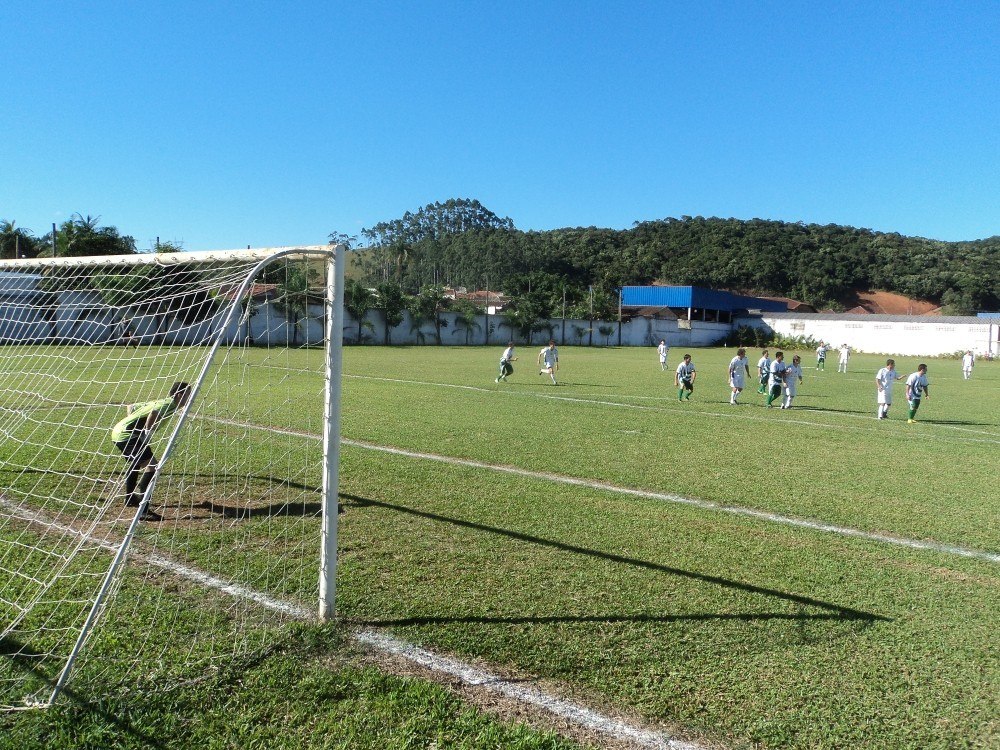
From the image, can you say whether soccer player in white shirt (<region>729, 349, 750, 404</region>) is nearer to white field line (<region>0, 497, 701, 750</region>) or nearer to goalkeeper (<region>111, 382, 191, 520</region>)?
goalkeeper (<region>111, 382, 191, 520</region>)

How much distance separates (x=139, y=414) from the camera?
21.9 ft

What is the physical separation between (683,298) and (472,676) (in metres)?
70.6

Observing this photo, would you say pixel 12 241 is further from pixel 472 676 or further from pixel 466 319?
pixel 472 676

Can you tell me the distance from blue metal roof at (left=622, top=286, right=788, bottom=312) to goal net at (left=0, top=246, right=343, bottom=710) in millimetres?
65441

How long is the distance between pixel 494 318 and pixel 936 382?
34.8m

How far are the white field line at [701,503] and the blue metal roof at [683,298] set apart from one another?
6386 centimetres

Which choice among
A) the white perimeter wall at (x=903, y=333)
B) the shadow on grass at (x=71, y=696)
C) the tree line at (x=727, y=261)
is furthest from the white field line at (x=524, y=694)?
the tree line at (x=727, y=261)

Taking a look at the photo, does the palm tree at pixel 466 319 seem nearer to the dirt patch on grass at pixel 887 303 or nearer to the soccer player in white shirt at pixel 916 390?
the soccer player in white shirt at pixel 916 390

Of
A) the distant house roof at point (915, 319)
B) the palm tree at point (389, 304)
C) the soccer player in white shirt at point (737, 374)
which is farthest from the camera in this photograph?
the distant house roof at point (915, 319)

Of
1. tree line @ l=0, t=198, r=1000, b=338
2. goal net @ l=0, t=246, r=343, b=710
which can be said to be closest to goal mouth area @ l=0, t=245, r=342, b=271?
goal net @ l=0, t=246, r=343, b=710

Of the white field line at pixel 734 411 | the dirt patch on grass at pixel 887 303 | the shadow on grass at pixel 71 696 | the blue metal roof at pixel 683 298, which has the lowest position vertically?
the shadow on grass at pixel 71 696

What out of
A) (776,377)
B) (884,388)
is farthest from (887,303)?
(884,388)

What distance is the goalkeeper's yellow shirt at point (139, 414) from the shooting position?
655 centimetres

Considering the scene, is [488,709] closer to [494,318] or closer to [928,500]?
[928,500]
